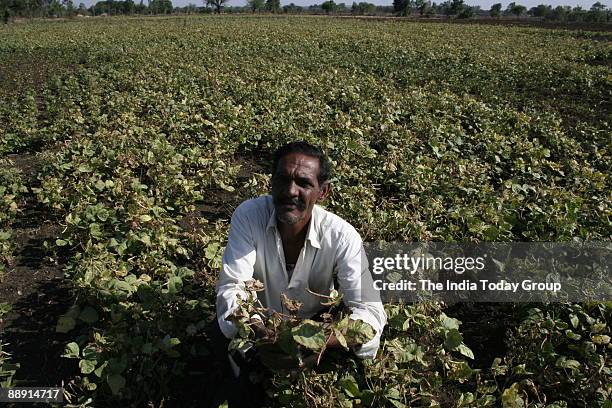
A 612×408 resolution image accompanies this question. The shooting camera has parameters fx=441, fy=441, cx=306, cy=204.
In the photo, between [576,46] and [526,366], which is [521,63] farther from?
[526,366]

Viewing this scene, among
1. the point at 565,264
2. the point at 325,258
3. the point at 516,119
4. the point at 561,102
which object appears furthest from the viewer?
the point at 561,102

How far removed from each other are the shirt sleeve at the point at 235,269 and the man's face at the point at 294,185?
0.22 m

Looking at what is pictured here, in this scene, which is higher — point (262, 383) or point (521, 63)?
point (521, 63)

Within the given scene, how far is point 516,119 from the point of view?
7.30 metres

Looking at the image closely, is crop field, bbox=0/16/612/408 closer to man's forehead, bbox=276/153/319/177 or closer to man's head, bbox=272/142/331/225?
man's head, bbox=272/142/331/225

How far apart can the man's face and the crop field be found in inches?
31.3

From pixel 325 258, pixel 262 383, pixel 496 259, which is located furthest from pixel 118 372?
pixel 496 259

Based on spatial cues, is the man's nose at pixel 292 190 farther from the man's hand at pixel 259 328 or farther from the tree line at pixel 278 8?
the tree line at pixel 278 8

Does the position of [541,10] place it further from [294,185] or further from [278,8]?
[294,185]

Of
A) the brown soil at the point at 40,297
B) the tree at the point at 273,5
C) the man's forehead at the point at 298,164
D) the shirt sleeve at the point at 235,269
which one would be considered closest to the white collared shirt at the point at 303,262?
the shirt sleeve at the point at 235,269

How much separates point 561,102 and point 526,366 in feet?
27.5

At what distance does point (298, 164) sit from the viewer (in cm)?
220

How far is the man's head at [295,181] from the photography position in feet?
7.21

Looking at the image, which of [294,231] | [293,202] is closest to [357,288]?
[294,231]
